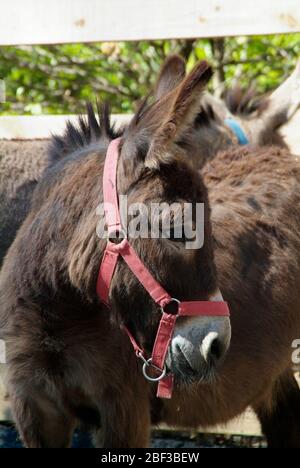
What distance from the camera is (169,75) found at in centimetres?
294

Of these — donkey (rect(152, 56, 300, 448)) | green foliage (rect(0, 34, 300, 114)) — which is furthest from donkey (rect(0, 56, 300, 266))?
green foliage (rect(0, 34, 300, 114))

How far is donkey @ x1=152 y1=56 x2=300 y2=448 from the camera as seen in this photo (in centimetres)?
319

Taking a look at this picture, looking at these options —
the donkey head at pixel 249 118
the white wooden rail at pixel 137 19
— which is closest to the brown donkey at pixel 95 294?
the white wooden rail at pixel 137 19

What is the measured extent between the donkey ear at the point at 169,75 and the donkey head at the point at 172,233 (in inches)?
13.2

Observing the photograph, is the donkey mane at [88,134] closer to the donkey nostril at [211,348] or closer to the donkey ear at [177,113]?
the donkey ear at [177,113]

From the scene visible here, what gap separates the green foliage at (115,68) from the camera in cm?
605

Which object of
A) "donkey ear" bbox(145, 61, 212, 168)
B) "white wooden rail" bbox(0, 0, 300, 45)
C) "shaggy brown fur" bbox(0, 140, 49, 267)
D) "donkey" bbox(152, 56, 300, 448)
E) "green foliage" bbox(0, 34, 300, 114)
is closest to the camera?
"donkey ear" bbox(145, 61, 212, 168)

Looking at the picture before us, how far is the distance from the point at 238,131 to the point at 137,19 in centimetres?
85

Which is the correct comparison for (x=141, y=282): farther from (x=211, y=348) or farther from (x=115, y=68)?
(x=115, y=68)

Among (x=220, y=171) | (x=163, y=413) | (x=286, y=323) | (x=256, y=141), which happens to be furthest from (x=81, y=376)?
(x=256, y=141)

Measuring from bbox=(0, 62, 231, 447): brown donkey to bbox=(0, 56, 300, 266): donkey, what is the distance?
4.89ft

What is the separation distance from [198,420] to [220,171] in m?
1.21

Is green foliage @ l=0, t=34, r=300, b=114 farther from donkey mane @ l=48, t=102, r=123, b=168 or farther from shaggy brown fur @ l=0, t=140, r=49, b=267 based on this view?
donkey mane @ l=48, t=102, r=123, b=168

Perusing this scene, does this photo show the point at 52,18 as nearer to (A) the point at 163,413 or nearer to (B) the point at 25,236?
(B) the point at 25,236
